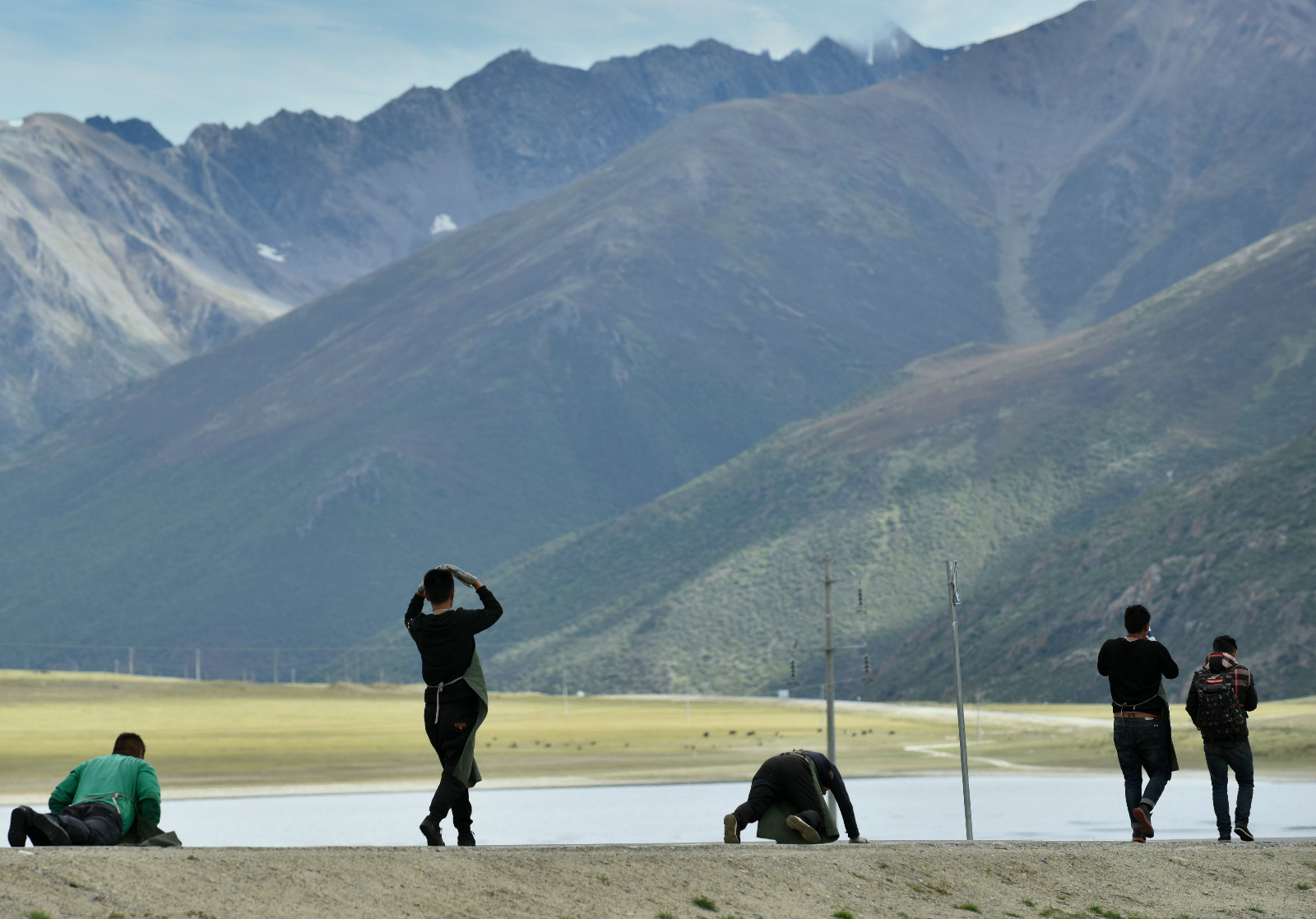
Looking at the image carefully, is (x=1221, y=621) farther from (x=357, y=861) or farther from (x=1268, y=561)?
(x=357, y=861)

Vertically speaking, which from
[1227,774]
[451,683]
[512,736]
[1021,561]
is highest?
[1021,561]

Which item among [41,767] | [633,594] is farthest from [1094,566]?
[41,767]

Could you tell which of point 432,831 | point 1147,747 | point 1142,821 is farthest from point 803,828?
point 1147,747

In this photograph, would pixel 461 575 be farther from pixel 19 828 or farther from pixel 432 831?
pixel 19 828

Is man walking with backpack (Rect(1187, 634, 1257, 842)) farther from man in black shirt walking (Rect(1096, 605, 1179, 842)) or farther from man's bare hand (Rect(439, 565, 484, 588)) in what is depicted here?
man's bare hand (Rect(439, 565, 484, 588))

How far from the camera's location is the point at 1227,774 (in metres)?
22.6

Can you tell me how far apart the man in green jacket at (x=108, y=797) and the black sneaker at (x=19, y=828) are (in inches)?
25.0

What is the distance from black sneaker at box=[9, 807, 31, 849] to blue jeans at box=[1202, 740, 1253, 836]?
1389cm

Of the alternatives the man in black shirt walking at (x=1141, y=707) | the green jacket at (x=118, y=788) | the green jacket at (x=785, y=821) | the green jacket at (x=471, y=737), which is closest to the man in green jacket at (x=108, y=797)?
the green jacket at (x=118, y=788)

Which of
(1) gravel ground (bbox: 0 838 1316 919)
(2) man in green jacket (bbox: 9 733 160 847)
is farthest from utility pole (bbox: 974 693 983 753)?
(2) man in green jacket (bbox: 9 733 160 847)

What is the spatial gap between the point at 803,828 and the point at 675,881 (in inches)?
113

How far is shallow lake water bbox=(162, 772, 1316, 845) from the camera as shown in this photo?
46.4 meters

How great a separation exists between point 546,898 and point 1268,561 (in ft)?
406

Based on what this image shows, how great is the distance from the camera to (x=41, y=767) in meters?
82.6
